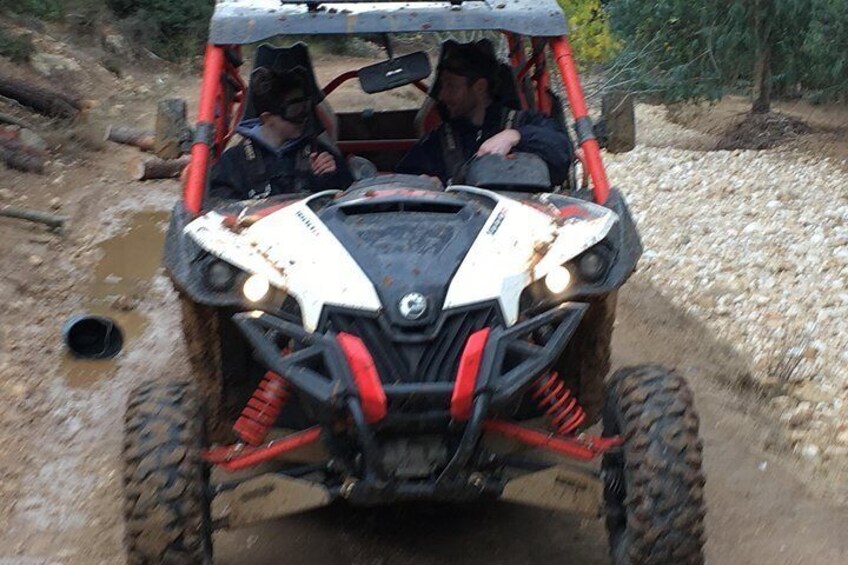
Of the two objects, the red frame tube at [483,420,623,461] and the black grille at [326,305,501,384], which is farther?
the red frame tube at [483,420,623,461]

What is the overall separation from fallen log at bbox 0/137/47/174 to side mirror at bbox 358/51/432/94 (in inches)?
274

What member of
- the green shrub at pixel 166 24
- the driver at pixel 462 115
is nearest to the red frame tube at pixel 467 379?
the driver at pixel 462 115

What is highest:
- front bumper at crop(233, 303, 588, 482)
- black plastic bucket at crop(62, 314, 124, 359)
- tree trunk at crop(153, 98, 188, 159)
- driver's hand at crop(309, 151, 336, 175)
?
tree trunk at crop(153, 98, 188, 159)

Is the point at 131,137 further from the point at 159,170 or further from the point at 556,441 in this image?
the point at 556,441

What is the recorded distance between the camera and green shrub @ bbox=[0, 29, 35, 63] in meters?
14.9

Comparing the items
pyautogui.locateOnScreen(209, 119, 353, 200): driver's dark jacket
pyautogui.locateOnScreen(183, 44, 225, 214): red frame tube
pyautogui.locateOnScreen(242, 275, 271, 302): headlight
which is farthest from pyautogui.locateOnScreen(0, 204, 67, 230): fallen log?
pyautogui.locateOnScreen(242, 275, 271, 302): headlight

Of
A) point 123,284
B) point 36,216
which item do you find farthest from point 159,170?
point 123,284

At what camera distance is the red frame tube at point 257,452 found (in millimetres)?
3389

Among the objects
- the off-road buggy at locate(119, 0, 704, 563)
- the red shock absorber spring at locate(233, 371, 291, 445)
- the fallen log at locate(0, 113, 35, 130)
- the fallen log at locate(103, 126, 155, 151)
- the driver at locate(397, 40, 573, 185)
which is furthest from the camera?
the fallen log at locate(103, 126, 155, 151)

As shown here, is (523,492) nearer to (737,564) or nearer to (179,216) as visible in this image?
(737,564)

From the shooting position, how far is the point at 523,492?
138 inches

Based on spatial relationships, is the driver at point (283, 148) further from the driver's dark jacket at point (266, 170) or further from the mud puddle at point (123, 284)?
the mud puddle at point (123, 284)

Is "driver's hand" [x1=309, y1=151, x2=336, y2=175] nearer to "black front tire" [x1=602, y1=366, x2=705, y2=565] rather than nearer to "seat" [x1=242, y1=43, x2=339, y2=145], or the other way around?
"seat" [x1=242, y1=43, x2=339, y2=145]

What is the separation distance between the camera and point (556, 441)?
134 inches
